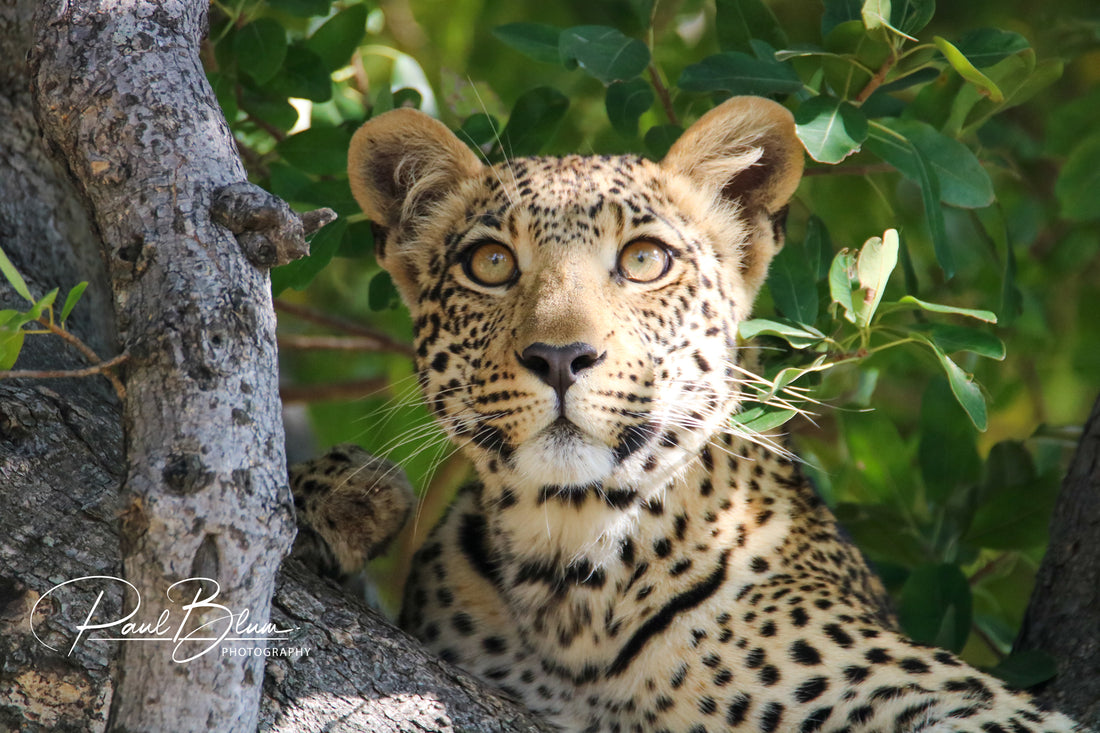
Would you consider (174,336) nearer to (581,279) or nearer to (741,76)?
(581,279)

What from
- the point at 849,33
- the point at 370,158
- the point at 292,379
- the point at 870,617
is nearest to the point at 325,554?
the point at 370,158

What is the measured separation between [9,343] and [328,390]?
434 cm

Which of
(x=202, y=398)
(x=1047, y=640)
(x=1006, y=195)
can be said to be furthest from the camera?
(x=1006, y=195)

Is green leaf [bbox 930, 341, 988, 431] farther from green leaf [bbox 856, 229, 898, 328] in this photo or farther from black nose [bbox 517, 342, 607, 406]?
black nose [bbox 517, 342, 607, 406]

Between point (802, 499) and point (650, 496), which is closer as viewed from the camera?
point (650, 496)

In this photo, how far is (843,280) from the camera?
4.05 metres

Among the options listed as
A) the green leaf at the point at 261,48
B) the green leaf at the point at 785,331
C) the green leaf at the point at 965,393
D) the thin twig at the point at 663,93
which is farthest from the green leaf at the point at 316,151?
the green leaf at the point at 965,393

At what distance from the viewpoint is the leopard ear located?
5.04 metres

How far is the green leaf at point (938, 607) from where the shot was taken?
5.29 metres

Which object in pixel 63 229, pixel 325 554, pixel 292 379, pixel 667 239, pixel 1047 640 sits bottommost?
pixel 292 379

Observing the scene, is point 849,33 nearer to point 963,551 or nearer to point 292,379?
point 963,551

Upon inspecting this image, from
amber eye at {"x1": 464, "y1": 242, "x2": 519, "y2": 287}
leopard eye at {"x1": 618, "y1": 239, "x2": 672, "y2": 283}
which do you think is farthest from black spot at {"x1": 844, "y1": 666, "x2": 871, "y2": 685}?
amber eye at {"x1": 464, "y1": 242, "x2": 519, "y2": 287}

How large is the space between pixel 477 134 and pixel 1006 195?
4513 mm

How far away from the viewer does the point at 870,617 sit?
466 cm
